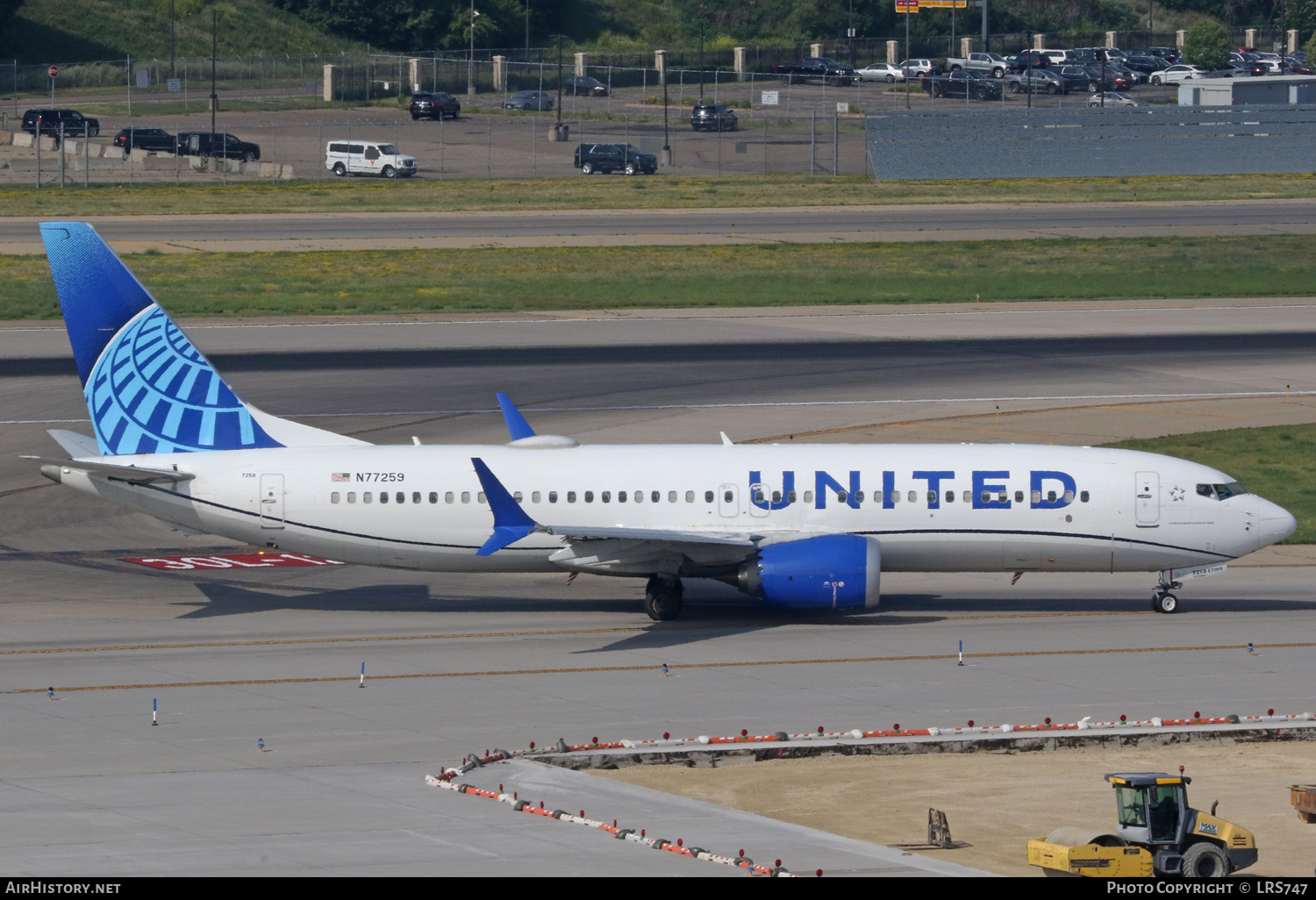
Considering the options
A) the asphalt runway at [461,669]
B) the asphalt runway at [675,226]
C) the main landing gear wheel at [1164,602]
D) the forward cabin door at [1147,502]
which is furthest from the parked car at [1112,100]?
the forward cabin door at [1147,502]

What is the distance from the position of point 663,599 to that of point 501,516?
470 centimetres

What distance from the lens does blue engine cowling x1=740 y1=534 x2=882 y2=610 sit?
39375 mm

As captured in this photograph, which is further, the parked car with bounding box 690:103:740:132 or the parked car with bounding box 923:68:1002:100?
the parked car with bounding box 923:68:1002:100

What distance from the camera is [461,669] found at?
3681 cm

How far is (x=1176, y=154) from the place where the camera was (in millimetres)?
152750

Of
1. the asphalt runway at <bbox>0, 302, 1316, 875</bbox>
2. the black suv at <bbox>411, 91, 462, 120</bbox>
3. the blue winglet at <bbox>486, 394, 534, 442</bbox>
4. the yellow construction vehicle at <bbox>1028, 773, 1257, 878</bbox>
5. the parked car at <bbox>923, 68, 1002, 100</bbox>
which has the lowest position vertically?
the asphalt runway at <bbox>0, 302, 1316, 875</bbox>

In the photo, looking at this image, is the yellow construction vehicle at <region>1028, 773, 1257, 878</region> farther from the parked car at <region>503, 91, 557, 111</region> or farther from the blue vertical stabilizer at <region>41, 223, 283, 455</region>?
the parked car at <region>503, 91, 557, 111</region>

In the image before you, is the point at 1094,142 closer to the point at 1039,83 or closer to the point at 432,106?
the point at 1039,83

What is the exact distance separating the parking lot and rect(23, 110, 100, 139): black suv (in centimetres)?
159

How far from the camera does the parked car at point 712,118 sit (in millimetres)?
171750

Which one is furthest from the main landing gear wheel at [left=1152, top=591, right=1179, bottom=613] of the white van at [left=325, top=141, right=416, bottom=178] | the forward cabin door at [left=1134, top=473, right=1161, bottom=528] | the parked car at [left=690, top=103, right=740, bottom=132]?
the parked car at [left=690, top=103, right=740, bottom=132]

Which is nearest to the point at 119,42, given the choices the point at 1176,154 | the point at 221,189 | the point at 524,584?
the point at 221,189

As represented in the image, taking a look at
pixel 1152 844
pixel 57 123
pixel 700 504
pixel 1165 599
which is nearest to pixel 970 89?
pixel 57 123
